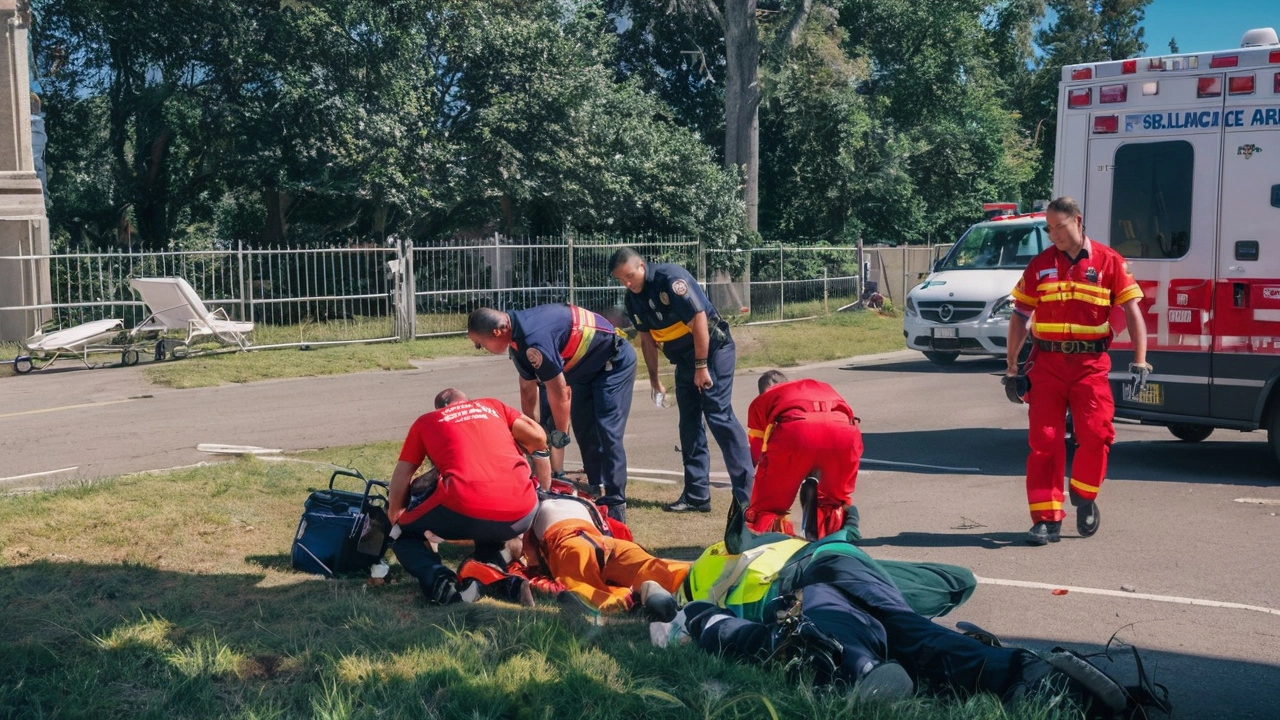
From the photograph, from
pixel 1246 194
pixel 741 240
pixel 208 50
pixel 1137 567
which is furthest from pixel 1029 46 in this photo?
pixel 1137 567

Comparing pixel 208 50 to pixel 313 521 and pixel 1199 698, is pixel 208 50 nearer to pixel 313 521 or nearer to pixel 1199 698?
pixel 313 521

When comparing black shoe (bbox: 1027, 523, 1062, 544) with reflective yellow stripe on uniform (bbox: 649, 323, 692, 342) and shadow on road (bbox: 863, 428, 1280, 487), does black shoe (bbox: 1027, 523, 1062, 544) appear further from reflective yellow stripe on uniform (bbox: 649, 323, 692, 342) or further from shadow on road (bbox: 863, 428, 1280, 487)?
reflective yellow stripe on uniform (bbox: 649, 323, 692, 342)

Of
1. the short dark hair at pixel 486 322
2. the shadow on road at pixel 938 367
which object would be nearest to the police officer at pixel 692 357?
the short dark hair at pixel 486 322

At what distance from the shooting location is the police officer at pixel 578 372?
6898 mm

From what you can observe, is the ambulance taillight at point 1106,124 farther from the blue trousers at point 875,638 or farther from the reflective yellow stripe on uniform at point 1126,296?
the blue trousers at point 875,638

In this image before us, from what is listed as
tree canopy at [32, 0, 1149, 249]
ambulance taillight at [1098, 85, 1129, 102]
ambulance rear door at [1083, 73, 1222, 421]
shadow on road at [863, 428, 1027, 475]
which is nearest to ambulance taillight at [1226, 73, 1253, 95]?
ambulance rear door at [1083, 73, 1222, 421]

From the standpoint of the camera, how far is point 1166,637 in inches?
203

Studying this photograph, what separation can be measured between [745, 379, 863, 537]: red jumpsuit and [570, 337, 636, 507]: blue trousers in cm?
136

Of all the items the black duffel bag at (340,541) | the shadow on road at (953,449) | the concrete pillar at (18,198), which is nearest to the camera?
the black duffel bag at (340,541)

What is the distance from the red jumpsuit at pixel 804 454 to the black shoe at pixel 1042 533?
1.51 meters

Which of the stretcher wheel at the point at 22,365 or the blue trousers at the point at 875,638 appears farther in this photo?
the stretcher wheel at the point at 22,365

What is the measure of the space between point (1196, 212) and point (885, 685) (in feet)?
21.2

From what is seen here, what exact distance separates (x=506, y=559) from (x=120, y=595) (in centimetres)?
189

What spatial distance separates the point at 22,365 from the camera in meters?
16.0
